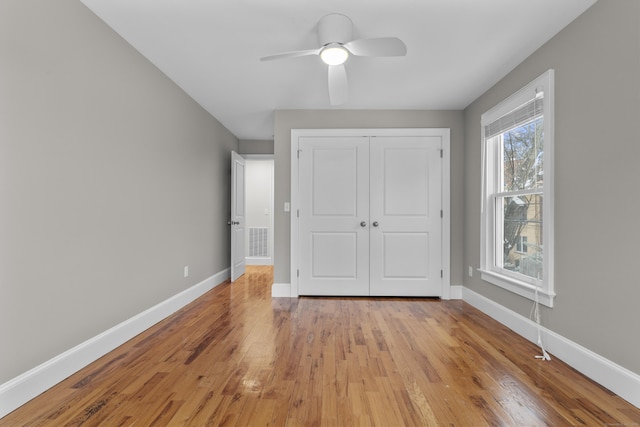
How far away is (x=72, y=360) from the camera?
80.1 inches

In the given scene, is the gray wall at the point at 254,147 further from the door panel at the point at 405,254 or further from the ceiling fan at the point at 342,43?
the ceiling fan at the point at 342,43

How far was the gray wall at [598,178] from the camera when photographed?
71.7 inches

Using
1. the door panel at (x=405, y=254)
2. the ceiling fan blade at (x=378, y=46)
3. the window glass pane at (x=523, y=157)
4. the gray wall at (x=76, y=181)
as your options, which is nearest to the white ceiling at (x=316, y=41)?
the ceiling fan blade at (x=378, y=46)

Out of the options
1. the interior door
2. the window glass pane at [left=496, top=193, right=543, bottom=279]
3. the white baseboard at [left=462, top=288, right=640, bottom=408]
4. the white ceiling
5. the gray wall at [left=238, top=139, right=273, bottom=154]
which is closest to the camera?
the white baseboard at [left=462, top=288, right=640, bottom=408]

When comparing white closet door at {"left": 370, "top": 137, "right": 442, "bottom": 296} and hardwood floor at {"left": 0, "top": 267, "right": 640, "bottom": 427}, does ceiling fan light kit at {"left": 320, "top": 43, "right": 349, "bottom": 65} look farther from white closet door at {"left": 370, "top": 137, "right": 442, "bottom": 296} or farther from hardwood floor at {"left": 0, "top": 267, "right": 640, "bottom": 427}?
hardwood floor at {"left": 0, "top": 267, "right": 640, "bottom": 427}

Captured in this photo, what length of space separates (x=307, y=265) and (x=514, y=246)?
226 centimetres

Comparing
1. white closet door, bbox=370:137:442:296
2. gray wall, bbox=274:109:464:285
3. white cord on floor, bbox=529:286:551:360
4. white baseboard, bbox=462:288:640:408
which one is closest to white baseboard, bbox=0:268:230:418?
gray wall, bbox=274:109:464:285

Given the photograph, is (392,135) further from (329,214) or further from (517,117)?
(517,117)

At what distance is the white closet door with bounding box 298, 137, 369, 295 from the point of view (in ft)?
13.5

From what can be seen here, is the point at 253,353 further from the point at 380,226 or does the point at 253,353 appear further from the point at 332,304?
the point at 380,226

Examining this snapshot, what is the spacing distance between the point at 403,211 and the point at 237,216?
8.39 feet

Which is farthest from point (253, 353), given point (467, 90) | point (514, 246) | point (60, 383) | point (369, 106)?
point (467, 90)

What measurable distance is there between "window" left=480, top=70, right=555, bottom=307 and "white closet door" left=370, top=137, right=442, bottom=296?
702 mm

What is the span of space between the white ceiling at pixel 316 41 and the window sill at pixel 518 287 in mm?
1883
